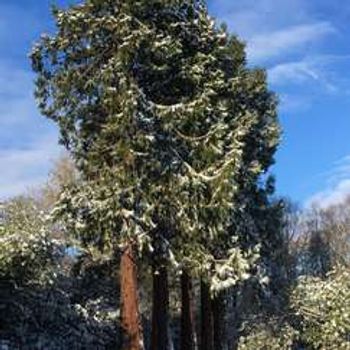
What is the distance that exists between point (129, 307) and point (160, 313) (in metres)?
4.49

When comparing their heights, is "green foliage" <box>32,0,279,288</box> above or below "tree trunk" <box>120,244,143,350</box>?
above

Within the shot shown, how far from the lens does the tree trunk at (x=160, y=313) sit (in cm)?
2556

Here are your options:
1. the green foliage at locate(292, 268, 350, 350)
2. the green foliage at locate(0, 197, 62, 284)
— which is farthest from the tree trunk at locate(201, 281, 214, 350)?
the green foliage at locate(0, 197, 62, 284)

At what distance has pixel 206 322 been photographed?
Result: 29.4 m

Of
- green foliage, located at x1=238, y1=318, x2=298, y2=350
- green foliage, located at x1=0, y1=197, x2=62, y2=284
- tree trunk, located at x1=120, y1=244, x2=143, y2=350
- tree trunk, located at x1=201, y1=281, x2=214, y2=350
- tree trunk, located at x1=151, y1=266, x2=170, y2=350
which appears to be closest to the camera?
tree trunk, located at x1=120, y1=244, x2=143, y2=350

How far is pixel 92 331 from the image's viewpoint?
30.0 metres

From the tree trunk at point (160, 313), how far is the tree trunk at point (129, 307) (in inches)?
140

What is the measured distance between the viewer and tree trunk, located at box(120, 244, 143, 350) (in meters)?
21.3

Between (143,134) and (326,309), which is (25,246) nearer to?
(143,134)

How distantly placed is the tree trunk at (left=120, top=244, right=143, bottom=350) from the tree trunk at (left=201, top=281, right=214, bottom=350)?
7500 mm

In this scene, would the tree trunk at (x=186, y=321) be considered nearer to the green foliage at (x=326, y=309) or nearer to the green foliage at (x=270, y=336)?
the green foliage at (x=270, y=336)

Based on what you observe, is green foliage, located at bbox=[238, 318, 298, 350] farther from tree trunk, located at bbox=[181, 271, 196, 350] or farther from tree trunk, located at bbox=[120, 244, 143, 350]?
tree trunk, located at bbox=[120, 244, 143, 350]

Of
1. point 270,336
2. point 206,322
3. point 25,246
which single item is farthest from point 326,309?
point 25,246

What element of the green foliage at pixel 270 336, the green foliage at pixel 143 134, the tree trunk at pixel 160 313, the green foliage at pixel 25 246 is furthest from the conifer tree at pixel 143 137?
the green foliage at pixel 270 336
